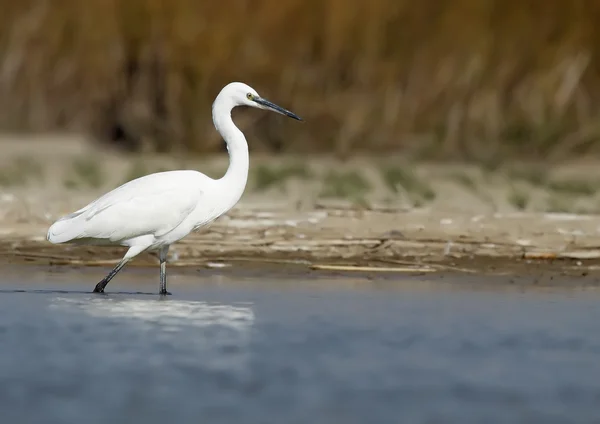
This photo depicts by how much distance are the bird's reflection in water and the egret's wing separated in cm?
58

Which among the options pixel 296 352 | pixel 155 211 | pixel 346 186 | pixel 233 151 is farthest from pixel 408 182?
pixel 296 352

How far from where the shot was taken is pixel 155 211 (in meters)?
9.44

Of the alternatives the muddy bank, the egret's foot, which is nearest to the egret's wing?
the egret's foot

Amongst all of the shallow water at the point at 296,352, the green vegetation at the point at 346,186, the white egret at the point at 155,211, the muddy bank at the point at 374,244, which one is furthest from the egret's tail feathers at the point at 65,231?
the green vegetation at the point at 346,186

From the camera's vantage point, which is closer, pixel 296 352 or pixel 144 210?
pixel 296 352

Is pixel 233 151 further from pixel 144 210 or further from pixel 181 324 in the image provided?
pixel 181 324

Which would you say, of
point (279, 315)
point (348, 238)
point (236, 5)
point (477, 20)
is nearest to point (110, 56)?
point (236, 5)

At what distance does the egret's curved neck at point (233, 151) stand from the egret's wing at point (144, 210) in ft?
0.87

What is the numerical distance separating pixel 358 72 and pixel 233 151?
5.35m

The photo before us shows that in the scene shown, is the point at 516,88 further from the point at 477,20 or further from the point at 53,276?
the point at 53,276

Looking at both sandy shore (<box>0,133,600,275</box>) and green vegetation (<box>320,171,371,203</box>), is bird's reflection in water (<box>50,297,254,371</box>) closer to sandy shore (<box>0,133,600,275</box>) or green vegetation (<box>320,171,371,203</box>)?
sandy shore (<box>0,133,600,275</box>)

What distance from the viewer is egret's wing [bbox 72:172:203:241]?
9453 millimetres

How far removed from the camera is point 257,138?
49.4 ft

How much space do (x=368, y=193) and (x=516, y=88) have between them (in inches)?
103
